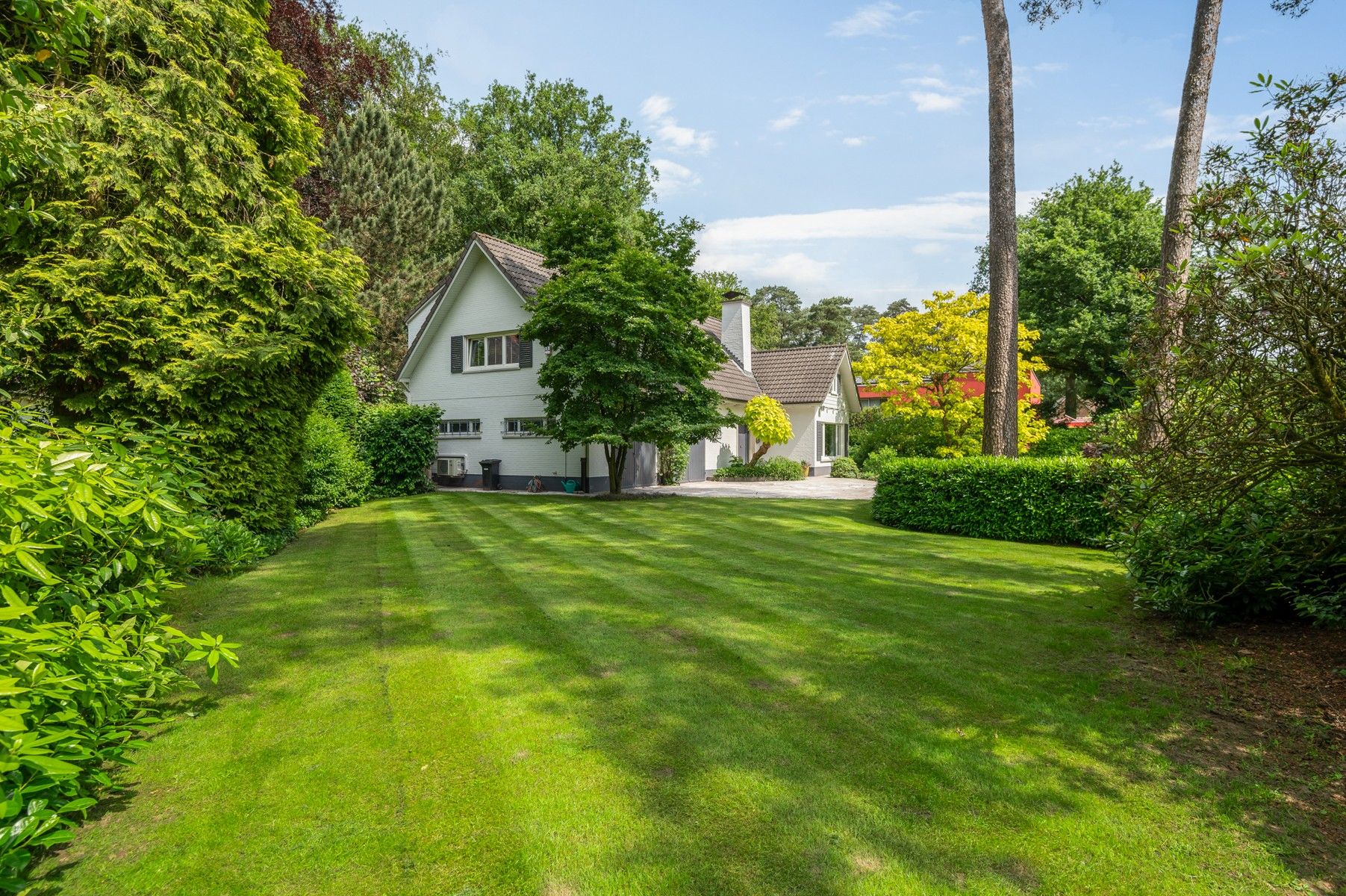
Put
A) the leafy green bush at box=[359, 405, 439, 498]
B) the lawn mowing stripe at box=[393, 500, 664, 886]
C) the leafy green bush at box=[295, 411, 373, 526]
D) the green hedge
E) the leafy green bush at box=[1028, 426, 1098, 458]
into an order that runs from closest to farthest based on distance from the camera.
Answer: the lawn mowing stripe at box=[393, 500, 664, 886], the green hedge, the leafy green bush at box=[295, 411, 373, 526], the leafy green bush at box=[359, 405, 439, 498], the leafy green bush at box=[1028, 426, 1098, 458]

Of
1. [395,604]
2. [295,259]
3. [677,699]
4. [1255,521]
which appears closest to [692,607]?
[677,699]

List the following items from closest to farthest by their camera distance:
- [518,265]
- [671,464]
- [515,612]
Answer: [515,612] < [518,265] < [671,464]

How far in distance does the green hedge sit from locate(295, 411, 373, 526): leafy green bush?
1116cm

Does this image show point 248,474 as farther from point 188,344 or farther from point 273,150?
point 273,150

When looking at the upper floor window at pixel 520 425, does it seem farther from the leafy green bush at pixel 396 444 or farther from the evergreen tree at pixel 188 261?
the evergreen tree at pixel 188 261

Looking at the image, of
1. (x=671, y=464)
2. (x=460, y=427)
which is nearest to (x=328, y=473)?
(x=460, y=427)

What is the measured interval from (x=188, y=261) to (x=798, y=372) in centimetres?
2401

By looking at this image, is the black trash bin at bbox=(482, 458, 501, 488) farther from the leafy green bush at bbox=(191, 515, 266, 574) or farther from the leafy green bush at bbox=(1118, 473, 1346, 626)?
the leafy green bush at bbox=(1118, 473, 1346, 626)

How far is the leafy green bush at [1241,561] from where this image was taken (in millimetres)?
4992

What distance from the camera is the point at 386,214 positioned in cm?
2786

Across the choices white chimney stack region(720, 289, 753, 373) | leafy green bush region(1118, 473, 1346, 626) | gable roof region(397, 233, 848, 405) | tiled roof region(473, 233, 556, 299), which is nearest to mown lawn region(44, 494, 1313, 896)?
leafy green bush region(1118, 473, 1346, 626)

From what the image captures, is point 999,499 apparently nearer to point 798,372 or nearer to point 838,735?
point 838,735

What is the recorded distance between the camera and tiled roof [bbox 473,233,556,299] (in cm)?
1909

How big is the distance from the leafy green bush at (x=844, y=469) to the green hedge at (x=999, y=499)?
15.6m
